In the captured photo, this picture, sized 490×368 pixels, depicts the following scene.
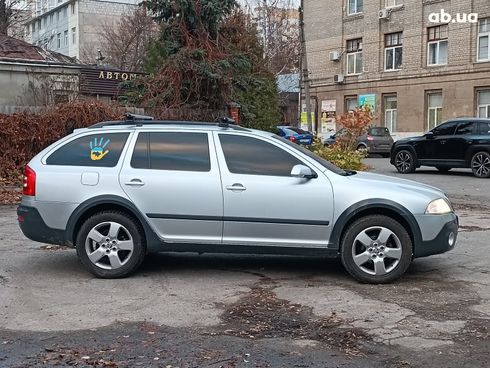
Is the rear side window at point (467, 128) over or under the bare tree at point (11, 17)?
under

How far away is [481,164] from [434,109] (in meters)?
16.3

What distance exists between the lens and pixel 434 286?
6.60 m

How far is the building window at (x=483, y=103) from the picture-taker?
104ft

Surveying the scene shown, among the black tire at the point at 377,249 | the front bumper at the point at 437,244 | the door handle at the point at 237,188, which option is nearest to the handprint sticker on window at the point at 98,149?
the door handle at the point at 237,188

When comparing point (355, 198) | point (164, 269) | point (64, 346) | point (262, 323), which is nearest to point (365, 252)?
point (355, 198)

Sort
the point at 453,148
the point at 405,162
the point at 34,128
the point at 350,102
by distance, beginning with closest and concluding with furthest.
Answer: the point at 34,128, the point at 453,148, the point at 405,162, the point at 350,102

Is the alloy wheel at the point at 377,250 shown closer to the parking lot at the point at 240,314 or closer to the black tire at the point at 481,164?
the parking lot at the point at 240,314

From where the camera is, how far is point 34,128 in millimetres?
15367

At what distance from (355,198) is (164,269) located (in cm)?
237

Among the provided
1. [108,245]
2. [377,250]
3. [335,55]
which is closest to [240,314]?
[377,250]

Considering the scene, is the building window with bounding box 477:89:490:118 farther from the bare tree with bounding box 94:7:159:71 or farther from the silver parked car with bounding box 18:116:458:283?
the silver parked car with bounding box 18:116:458:283

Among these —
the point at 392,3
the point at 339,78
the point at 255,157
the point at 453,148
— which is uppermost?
the point at 392,3

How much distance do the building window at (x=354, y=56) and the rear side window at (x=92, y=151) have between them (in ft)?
108

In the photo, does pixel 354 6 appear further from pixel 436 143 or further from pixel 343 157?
pixel 343 157
